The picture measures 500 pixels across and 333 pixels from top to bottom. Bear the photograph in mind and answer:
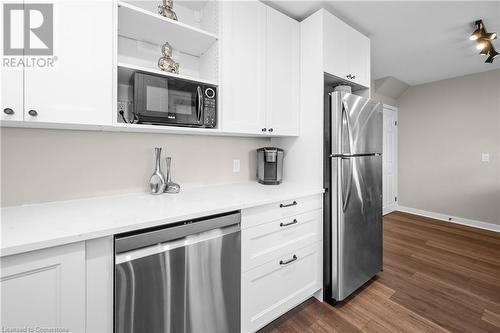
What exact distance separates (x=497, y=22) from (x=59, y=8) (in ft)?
11.6

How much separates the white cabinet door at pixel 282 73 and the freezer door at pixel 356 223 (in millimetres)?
550

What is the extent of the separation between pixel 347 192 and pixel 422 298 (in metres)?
1.13

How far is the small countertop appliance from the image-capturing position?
6.39 feet

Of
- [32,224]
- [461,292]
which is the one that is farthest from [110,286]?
[461,292]

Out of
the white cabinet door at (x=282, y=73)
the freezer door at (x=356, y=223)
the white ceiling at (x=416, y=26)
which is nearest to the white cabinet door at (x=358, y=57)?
the white ceiling at (x=416, y=26)

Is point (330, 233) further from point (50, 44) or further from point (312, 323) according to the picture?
point (50, 44)

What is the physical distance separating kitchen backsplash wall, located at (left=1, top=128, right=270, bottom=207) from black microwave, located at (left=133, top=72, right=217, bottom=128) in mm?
334

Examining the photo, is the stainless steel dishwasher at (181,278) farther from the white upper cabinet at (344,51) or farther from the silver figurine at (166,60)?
the white upper cabinet at (344,51)

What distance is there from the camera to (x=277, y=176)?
1.97 metres

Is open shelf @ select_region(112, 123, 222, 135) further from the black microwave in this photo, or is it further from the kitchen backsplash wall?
the kitchen backsplash wall

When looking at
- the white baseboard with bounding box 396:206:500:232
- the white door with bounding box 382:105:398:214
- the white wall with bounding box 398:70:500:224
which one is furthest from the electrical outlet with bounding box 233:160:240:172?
the white baseboard with bounding box 396:206:500:232

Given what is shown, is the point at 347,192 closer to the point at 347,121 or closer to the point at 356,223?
the point at 356,223

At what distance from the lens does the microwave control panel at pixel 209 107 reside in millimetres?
1515

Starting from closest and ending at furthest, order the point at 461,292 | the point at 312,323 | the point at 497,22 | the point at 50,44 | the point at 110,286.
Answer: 1. the point at 110,286
2. the point at 50,44
3. the point at 312,323
4. the point at 461,292
5. the point at 497,22
